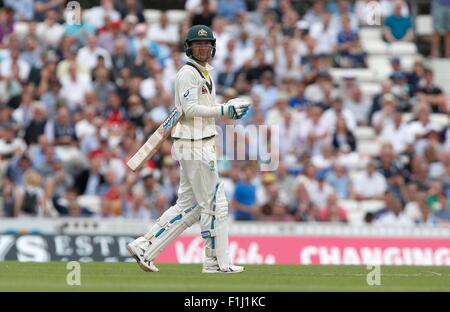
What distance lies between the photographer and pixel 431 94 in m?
23.6

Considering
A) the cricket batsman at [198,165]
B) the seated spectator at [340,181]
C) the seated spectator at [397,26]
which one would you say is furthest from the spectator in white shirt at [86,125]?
the cricket batsman at [198,165]

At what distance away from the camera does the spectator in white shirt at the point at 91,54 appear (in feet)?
73.9

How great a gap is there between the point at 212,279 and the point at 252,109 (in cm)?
961

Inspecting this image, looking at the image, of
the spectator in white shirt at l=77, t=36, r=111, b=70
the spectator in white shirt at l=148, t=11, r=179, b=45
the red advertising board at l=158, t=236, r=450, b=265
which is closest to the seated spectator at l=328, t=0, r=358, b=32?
the spectator in white shirt at l=148, t=11, r=179, b=45

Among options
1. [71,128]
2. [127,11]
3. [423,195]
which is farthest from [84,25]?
[423,195]

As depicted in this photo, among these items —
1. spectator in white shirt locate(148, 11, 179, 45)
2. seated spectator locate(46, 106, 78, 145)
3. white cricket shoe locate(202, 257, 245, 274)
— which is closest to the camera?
white cricket shoe locate(202, 257, 245, 274)

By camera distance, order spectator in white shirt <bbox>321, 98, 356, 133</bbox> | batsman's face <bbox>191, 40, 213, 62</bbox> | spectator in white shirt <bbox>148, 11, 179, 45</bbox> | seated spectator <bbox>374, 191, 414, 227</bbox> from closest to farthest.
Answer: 1. batsman's face <bbox>191, 40, 213, 62</bbox>
2. seated spectator <bbox>374, 191, 414, 227</bbox>
3. spectator in white shirt <bbox>321, 98, 356, 133</bbox>
4. spectator in white shirt <bbox>148, 11, 179, 45</bbox>

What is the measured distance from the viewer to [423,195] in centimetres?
2094

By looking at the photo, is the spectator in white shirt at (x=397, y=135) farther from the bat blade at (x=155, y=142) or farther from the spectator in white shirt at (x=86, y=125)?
the bat blade at (x=155, y=142)

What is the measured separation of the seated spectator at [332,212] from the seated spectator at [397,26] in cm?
520

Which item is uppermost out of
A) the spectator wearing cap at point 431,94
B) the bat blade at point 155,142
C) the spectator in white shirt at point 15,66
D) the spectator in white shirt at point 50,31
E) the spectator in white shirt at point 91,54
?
the spectator in white shirt at point 50,31

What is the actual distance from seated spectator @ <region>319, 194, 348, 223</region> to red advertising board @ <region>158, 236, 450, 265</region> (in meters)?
1.55

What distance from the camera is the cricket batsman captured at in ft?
42.6

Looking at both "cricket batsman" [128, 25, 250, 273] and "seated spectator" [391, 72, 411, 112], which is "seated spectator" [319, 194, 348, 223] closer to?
"seated spectator" [391, 72, 411, 112]
